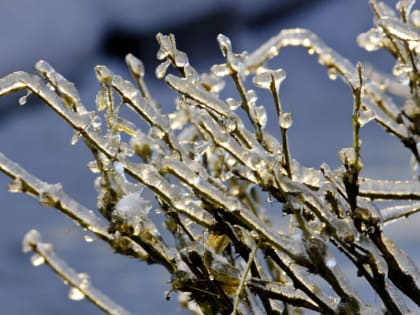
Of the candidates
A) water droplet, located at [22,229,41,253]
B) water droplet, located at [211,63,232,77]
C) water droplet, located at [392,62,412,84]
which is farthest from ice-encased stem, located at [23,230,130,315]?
water droplet, located at [392,62,412,84]

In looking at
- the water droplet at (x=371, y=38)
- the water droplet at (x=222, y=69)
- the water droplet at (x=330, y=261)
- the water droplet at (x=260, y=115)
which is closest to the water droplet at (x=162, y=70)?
the water droplet at (x=222, y=69)

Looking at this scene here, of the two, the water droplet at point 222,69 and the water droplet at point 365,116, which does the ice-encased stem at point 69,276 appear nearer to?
the water droplet at point 222,69

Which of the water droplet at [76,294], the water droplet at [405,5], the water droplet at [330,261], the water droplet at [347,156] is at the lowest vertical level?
the water droplet at [330,261]

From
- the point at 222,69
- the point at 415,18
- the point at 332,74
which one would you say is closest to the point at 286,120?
the point at 222,69

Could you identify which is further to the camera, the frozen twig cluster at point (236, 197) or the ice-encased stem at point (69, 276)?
the ice-encased stem at point (69, 276)

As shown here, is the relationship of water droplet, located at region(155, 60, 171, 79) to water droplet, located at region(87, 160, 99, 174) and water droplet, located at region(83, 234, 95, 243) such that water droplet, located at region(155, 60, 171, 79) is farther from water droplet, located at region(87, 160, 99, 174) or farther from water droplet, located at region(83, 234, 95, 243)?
water droplet, located at region(83, 234, 95, 243)

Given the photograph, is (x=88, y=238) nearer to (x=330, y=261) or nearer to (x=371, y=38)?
(x=330, y=261)
